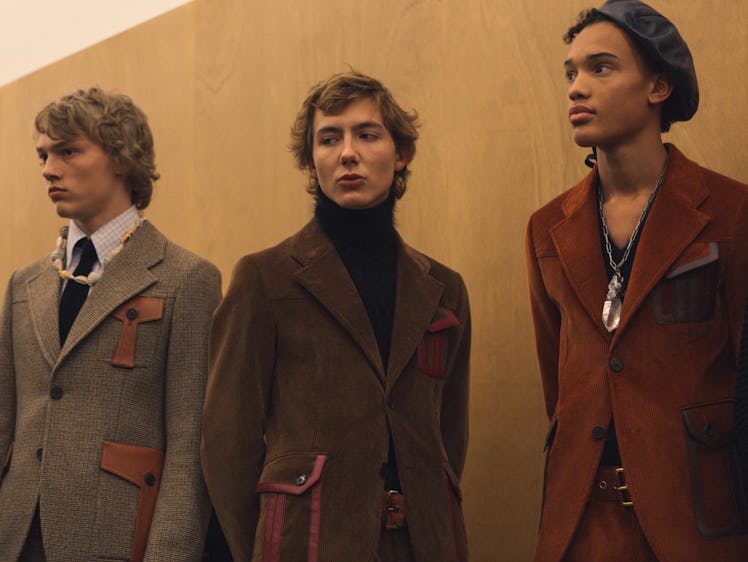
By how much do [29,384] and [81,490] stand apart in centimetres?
31

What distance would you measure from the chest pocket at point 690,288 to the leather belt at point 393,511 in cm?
62

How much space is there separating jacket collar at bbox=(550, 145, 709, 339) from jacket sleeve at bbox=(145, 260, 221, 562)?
0.82 metres

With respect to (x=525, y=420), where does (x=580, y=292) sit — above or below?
above

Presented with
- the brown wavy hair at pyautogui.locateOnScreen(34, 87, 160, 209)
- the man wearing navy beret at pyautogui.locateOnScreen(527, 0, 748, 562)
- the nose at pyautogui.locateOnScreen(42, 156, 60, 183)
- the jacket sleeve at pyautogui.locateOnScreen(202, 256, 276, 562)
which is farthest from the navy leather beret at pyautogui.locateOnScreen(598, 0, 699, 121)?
the nose at pyautogui.locateOnScreen(42, 156, 60, 183)

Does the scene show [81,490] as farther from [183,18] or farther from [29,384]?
[183,18]

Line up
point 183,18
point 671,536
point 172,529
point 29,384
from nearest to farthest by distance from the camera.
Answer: point 671,536 < point 172,529 < point 29,384 < point 183,18

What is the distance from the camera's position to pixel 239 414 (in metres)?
2.06

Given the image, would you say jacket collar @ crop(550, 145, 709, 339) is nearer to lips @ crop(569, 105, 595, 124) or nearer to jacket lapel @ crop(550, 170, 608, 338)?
jacket lapel @ crop(550, 170, 608, 338)

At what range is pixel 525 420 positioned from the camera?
2615 mm

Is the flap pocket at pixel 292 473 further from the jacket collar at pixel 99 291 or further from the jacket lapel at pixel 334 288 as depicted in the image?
the jacket collar at pixel 99 291

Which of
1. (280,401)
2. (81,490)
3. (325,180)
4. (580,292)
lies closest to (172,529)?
(81,490)

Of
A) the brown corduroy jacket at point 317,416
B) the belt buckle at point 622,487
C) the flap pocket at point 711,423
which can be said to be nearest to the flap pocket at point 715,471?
the flap pocket at point 711,423

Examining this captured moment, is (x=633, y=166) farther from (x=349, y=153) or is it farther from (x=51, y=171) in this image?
(x=51, y=171)

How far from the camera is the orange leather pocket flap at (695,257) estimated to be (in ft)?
6.31
